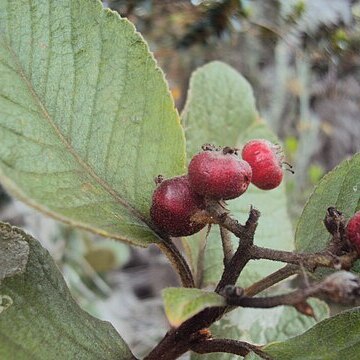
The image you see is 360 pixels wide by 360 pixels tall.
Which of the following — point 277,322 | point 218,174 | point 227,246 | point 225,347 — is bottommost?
point 277,322

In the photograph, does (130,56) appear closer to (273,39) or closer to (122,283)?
(273,39)

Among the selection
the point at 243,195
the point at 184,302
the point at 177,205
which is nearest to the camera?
the point at 184,302

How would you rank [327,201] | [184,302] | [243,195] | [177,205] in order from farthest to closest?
[243,195] < [327,201] < [177,205] < [184,302]

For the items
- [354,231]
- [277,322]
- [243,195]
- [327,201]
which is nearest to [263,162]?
[327,201]

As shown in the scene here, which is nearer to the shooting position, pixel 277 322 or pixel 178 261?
pixel 178 261

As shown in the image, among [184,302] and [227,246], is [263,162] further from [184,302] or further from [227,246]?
[184,302]

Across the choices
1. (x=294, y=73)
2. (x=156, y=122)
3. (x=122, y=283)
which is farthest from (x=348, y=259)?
(x=294, y=73)
